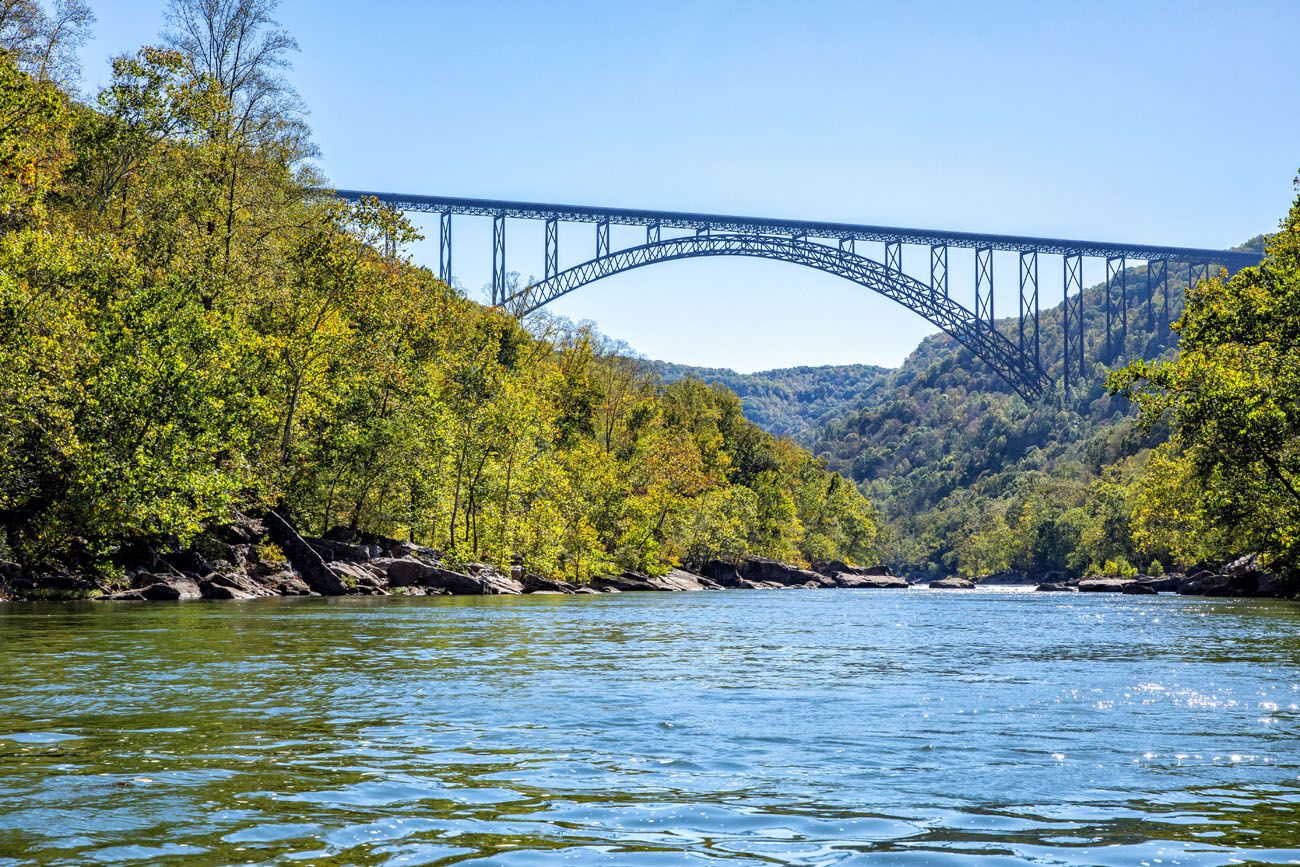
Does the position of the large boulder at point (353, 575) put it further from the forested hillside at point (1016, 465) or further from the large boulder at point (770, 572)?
the forested hillside at point (1016, 465)

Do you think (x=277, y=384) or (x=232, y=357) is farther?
(x=277, y=384)

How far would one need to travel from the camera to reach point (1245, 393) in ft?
84.7

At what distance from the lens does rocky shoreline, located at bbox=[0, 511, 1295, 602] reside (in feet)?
84.4

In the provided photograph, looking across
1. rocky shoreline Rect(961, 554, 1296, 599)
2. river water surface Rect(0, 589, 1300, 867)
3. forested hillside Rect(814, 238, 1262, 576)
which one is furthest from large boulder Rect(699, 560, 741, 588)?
river water surface Rect(0, 589, 1300, 867)

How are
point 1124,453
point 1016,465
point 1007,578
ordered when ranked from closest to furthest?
1. point 1124,453
2. point 1007,578
3. point 1016,465

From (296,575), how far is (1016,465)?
127 meters

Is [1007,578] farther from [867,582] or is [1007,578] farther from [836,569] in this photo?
[867,582]

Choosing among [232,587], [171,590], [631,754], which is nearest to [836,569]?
[232,587]

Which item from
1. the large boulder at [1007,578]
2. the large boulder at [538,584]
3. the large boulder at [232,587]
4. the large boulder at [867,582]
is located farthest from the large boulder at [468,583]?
the large boulder at [1007,578]

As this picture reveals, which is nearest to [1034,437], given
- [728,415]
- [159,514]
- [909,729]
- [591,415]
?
[728,415]

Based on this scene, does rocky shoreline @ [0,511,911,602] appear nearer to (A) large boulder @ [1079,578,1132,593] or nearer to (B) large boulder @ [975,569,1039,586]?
(A) large boulder @ [1079,578,1132,593]

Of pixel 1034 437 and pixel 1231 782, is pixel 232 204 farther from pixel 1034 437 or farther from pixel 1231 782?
pixel 1034 437

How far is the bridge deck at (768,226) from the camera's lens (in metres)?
72.8

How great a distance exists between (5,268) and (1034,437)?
139 meters
